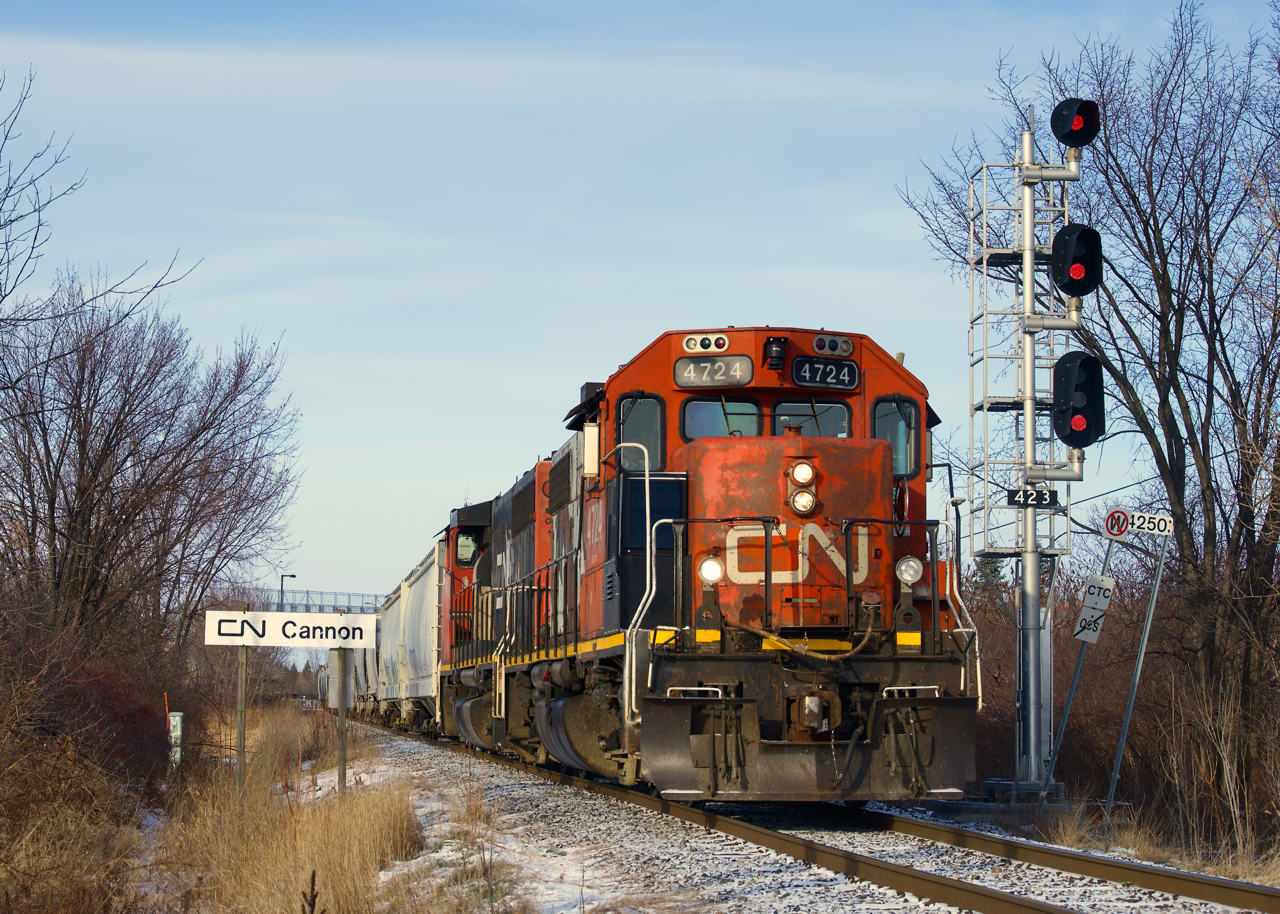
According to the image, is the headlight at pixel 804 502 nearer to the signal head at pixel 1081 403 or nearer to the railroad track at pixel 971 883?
the railroad track at pixel 971 883

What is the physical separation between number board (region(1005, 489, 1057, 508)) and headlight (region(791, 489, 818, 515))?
3.66 metres

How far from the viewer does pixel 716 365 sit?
32.2ft

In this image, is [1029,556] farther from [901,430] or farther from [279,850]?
[279,850]

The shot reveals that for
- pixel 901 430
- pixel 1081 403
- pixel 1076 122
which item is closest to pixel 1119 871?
pixel 901 430

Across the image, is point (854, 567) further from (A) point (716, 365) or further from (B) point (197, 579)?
(B) point (197, 579)

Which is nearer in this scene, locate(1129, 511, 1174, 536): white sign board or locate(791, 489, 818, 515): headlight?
locate(791, 489, 818, 515): headlight

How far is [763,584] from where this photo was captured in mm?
9227

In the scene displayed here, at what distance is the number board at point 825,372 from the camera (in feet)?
32.1

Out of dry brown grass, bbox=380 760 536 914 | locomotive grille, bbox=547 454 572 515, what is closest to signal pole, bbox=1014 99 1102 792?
locomotive grille, bbox=547 454 572 515

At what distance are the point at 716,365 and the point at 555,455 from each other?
390 centimetres

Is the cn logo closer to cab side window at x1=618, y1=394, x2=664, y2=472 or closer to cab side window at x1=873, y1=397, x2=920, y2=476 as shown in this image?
cab side window at x1=618, y1=394, x2=664, y2=472

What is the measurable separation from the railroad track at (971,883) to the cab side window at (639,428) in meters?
2.72

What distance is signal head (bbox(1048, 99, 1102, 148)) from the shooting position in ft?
40.4

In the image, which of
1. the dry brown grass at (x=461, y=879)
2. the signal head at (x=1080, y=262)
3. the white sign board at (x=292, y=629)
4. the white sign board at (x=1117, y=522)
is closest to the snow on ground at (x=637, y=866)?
the dry brown grass at (x=461, y=879)
